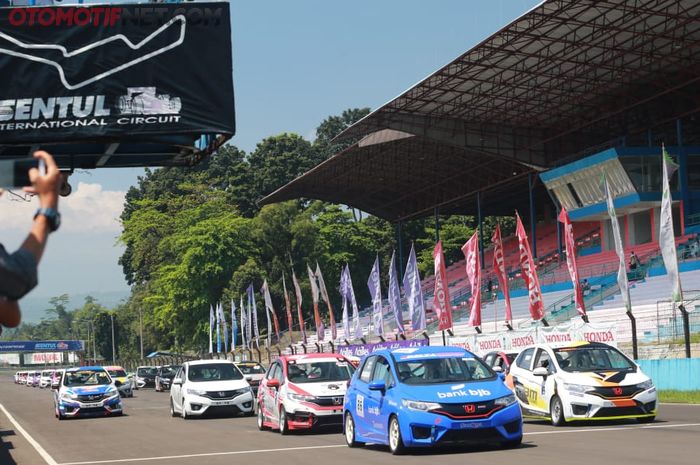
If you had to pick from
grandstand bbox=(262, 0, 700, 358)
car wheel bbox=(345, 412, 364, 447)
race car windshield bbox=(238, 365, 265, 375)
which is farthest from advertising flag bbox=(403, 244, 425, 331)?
car wheel bbox=(345, 412, 364, 447)

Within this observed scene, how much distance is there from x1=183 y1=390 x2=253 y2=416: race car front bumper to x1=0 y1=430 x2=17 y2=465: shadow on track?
15.0 feet

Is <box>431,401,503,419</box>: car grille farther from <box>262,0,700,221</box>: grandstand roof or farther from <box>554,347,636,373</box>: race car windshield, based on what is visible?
<box>262,0,700,221</box>: grandstand roof

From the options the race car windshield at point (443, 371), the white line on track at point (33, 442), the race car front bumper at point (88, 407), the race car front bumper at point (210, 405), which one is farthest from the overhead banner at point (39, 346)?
the race car windshield at point (443, 371)

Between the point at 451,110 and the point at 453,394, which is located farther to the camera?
the point at 451,110

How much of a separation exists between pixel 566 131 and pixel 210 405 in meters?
41.6

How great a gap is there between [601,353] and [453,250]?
8565 centimetres

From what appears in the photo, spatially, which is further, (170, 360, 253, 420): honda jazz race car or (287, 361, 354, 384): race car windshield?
(170, 360, 253, 420): honda jazz race car

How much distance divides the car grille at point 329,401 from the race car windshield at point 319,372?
2.17 ft

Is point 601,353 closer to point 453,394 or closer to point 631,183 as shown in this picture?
point 453,394

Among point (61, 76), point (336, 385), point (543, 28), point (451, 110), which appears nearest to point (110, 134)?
point (61, 76)

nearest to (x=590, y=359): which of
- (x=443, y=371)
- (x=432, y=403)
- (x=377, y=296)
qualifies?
(x=443, y=371)

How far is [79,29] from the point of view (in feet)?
40.7

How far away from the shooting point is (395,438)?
661 inches

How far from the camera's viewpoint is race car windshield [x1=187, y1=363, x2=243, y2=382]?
30883 millimetres
